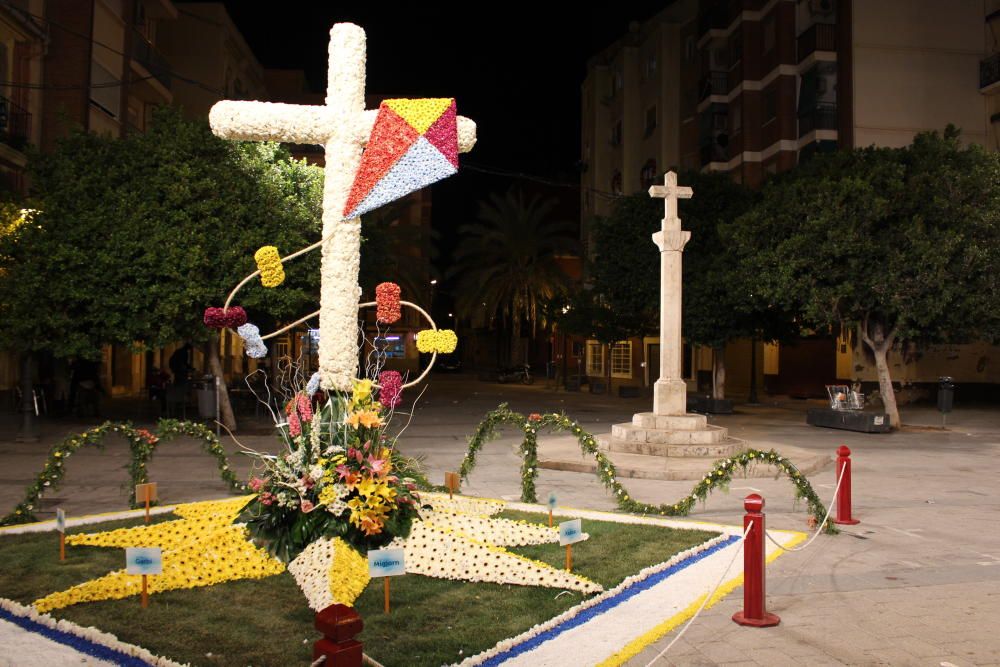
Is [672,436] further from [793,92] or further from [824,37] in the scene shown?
[793,92]

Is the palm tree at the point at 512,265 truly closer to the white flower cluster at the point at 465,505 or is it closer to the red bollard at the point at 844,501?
the white flower cluster at the point at 465,505

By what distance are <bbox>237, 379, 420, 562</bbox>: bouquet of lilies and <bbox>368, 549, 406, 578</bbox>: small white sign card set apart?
0.53 feet

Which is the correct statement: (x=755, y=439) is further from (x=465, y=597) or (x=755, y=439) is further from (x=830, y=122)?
(x=830, y=122)

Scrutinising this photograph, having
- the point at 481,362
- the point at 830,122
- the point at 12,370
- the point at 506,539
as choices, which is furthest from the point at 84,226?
the point at 481,362

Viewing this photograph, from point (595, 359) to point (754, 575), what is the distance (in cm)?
4814

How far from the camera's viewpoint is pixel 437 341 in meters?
6.14

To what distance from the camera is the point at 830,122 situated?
33.5 metres

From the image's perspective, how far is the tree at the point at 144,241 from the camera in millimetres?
18594

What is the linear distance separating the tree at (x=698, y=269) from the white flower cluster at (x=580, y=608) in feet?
57.6

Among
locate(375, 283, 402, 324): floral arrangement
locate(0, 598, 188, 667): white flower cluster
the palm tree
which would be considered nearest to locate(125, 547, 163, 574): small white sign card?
locate(0, 598, 188, 667): white flower cluster

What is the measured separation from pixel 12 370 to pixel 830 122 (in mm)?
31053

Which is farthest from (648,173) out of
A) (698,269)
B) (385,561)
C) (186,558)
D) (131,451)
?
(385,561)

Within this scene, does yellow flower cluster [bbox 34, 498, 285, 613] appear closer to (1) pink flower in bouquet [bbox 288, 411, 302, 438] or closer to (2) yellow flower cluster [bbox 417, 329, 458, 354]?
(1) pink flower in bouquet [bbox 288, 411, 302, 438]

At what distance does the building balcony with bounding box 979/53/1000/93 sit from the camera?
104 feet
